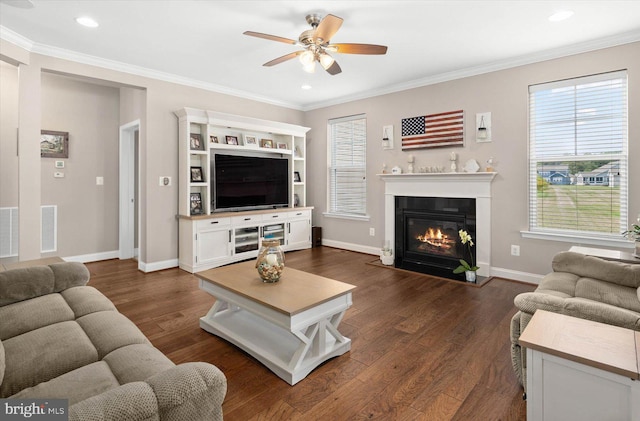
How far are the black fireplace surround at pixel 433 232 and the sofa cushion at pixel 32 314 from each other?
3.81 meters

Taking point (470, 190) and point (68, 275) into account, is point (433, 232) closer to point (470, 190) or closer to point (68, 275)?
point (470, 190)

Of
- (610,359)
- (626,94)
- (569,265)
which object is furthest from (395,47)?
(610,359)

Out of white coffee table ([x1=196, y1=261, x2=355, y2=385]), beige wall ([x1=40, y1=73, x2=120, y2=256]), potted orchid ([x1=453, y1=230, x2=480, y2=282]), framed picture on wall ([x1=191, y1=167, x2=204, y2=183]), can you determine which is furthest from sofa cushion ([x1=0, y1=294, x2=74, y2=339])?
potted orchid ([x1=453, y1=230, x2=480, y2=282])

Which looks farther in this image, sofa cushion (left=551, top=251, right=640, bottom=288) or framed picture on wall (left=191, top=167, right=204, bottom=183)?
framed picture on wall (left=191, top=167, right=204, bottom=183)

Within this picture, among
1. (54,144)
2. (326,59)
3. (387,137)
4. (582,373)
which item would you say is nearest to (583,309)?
(582,373)

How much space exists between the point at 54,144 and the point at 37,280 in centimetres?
341

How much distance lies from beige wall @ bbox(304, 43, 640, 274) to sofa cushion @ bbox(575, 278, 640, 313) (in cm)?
163

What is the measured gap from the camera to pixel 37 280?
6.96ft

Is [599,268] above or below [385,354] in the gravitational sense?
above

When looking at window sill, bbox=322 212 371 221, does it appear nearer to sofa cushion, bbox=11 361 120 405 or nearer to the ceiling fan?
the ceiling fan

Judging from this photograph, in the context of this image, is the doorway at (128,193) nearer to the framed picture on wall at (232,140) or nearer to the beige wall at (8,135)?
the beige wall at (8,135)

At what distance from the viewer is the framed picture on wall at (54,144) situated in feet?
14.9

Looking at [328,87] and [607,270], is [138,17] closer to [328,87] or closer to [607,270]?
[328,87]

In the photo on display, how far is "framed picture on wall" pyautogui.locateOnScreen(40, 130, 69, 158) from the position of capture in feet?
14.9
